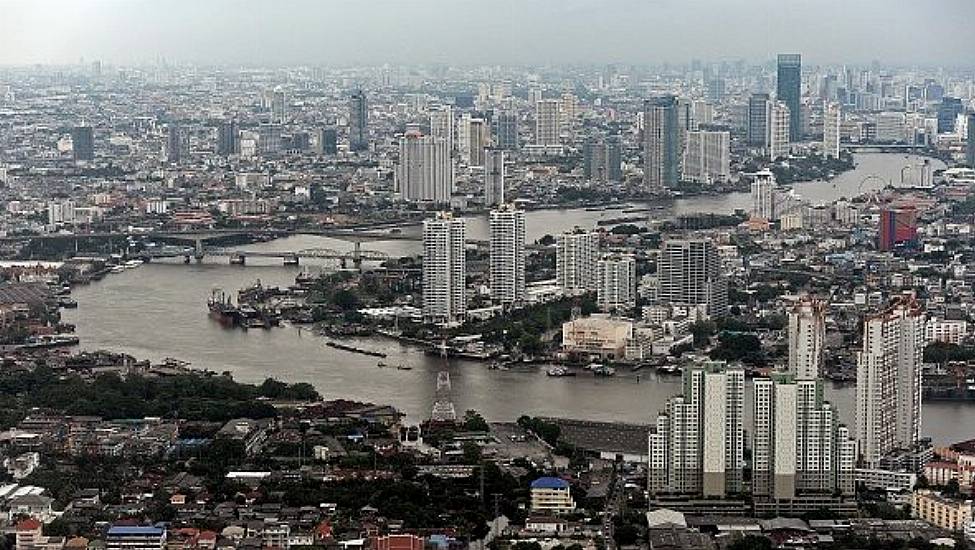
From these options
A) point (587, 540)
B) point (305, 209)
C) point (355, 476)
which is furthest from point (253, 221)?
point (587, 540)

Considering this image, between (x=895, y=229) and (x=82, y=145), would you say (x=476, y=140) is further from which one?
(x=895, y=229)

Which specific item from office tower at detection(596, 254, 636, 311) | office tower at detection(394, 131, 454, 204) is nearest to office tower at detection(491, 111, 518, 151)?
office tower at detection(394, 131, 454, 204)

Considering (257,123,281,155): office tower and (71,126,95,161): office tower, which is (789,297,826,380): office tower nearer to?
(71,126,95,161): office tower

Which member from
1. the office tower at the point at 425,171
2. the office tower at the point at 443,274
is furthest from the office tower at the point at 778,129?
the office tower at the point at 443,274

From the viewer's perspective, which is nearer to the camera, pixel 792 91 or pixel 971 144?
pixel 971 144

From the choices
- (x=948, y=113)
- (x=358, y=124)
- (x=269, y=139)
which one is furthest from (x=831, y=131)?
(x=269, y=139)

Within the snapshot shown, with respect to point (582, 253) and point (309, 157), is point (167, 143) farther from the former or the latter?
point (582, 253)
